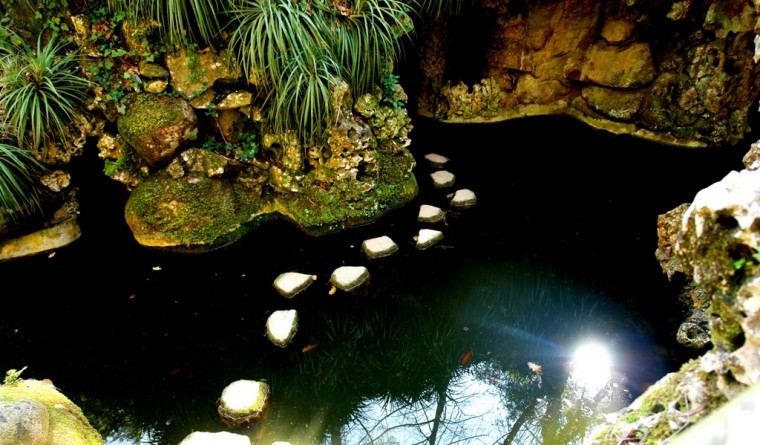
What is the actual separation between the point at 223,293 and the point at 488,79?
199 inches

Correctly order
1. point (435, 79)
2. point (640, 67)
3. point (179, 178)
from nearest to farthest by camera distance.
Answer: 1. point (179, 178)
2. point (640, 67)
3. point (435, 79)

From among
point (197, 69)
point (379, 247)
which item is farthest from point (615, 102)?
point (197, 69)

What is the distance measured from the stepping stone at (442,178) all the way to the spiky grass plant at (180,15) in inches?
107

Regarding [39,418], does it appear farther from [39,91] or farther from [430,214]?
[430,214]

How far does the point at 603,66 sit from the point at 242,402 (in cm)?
619

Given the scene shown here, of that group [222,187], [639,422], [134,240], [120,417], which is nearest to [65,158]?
[134,240]

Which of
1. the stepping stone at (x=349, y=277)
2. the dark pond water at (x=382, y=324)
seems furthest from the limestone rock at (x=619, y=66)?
the stepping stone at (x=349, y=277)

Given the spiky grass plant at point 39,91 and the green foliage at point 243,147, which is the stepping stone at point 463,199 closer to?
the green foliage at point 243,147

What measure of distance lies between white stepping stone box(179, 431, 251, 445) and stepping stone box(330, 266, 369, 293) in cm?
147

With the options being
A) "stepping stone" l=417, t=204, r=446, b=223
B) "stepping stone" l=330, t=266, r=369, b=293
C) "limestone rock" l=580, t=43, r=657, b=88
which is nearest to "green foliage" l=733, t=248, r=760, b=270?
"stepping stone" l=330, t=266, r=369, b=293

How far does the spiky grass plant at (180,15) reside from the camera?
3449 millimetres

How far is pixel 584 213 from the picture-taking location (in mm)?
4695

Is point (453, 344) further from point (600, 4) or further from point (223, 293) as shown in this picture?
point (600, 4)

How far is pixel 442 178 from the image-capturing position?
5164mm
